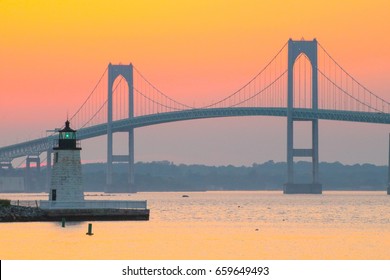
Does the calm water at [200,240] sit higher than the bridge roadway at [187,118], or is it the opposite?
the bridge roadway at [187,118]

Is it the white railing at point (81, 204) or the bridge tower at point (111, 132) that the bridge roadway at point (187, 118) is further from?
the white railing at point (81, 204)

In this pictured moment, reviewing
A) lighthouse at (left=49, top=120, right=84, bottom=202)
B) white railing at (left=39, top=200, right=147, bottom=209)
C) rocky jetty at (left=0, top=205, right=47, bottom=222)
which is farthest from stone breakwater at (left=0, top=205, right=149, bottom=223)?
lighthouse at (left=49, top=120, right=84, bottom=202)

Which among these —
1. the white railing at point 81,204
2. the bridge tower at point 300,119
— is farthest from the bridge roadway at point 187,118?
the white railing at point 81,204

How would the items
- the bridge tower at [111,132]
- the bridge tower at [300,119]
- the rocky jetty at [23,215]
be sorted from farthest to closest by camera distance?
the bridge tower at [111,132]
the bridge tower at [300,119]
the rocky jetty at [23,215]

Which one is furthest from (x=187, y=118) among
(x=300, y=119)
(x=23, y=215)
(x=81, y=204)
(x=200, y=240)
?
(x=200, y=240)
